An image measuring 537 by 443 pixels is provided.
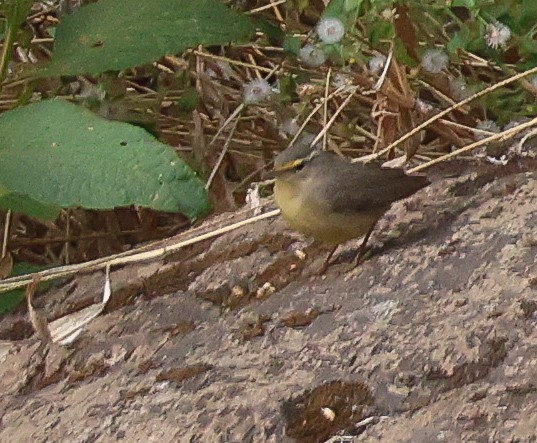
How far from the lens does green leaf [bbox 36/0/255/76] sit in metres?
1.85

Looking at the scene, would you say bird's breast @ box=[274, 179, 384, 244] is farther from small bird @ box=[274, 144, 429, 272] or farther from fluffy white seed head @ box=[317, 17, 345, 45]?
fluffy white seed head @ box=[317, 17, 345, 45]

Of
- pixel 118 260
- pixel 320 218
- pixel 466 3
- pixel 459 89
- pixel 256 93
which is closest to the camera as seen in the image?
pixel 466 3

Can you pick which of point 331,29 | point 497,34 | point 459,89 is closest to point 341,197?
point 331,29

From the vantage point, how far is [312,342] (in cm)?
152

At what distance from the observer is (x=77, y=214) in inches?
107

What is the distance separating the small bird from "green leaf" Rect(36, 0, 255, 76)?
0.33 m

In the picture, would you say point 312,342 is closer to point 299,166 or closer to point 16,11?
point 299,166

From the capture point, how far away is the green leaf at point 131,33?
185cm

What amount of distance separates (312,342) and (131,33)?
74 cm

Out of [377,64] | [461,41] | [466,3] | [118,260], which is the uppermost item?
[466,3]

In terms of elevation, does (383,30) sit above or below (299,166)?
above

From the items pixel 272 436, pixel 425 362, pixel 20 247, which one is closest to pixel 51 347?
pixel 272 436

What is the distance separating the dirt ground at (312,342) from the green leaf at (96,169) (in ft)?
0.80

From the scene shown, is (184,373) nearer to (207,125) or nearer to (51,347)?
(51,347)
